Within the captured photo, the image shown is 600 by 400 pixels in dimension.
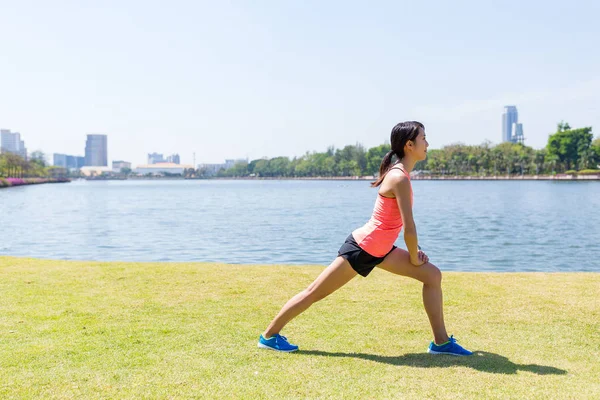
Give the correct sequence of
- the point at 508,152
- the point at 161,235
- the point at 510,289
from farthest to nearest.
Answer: the point at 508,152
the point at 161,235
the point at 510,289

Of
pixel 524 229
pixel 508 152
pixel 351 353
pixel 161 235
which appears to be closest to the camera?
pixel 351 353

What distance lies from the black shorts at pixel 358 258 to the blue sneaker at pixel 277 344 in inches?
40.9

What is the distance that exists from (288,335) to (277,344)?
0.68m

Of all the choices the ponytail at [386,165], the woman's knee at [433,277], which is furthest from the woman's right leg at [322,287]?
the ponytail at [386,165]

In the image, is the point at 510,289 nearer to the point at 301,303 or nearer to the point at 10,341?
the point at 301,303

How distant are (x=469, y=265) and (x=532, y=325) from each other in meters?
13.5

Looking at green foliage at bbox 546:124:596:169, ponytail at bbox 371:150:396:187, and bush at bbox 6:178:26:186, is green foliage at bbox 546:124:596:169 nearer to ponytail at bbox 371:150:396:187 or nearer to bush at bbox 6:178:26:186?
bush at bbox 6:178:26:186

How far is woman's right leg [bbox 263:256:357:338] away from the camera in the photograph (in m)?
5.97

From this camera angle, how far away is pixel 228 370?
18.2ft

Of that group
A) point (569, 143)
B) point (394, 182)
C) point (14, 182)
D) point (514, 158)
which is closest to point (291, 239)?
point (394, 182)

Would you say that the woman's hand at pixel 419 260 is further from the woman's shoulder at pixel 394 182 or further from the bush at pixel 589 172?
the bush at pixel 589 172

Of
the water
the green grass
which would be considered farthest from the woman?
the water

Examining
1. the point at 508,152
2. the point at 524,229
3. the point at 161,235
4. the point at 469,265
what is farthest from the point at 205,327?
the point at 508,152

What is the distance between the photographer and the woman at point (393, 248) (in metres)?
5.66
